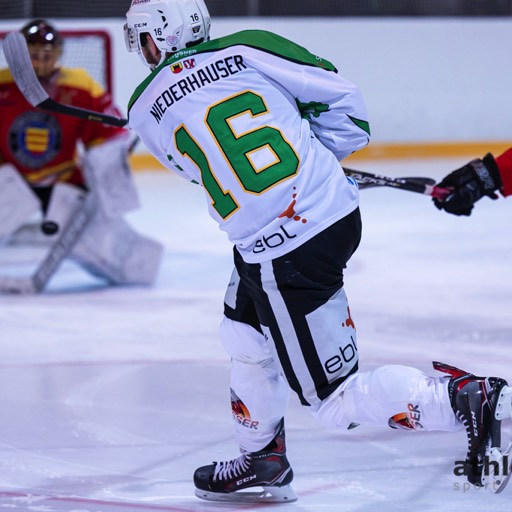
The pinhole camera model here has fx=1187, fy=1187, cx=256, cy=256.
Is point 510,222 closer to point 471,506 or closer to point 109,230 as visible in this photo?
point 109,230

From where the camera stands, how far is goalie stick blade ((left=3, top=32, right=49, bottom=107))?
121 inches

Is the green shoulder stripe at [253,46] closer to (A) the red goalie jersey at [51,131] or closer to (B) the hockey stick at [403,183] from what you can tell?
(B) the hockey stick at [403,183]

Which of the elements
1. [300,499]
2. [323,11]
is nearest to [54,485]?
[300,499]

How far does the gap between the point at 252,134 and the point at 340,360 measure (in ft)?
1.37

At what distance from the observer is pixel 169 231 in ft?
19.0

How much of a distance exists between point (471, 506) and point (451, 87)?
21.4ft

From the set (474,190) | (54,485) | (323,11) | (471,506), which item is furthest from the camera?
(323,11)

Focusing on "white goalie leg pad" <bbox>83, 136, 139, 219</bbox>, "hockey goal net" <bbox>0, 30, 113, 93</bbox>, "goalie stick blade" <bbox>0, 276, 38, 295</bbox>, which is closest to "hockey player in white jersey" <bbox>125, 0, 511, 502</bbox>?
"white goalie leg pad" <bbox>83, 136, 139, 219</bbox>

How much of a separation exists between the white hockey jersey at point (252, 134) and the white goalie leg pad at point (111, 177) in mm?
2267

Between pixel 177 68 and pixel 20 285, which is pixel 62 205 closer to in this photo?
pixel 20 285

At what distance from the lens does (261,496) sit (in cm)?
229

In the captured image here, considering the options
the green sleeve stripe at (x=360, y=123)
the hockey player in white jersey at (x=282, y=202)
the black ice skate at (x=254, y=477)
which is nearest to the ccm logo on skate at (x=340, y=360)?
the hockey player in white jersey at (x=282, y=202)

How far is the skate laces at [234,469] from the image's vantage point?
89.2 inches

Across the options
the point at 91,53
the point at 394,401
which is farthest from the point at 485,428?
the point at 91,53
